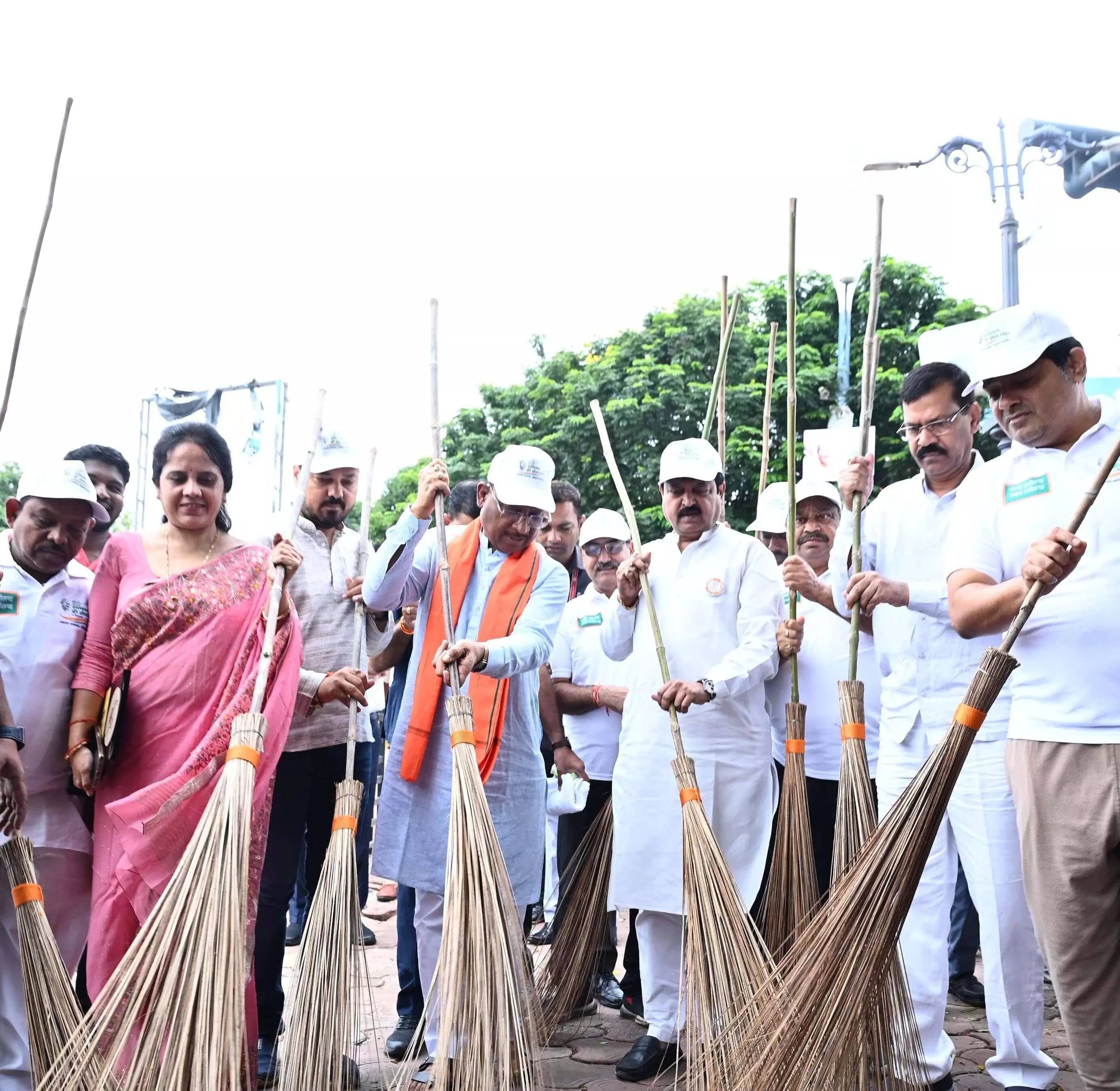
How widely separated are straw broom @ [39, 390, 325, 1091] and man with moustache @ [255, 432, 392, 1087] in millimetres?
621

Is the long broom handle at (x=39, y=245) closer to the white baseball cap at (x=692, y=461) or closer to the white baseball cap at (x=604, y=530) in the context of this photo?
the white baseball cap at (x=692, y=461)

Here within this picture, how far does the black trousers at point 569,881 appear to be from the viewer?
12.7 ft

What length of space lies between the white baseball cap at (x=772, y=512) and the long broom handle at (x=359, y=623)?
1.71 m

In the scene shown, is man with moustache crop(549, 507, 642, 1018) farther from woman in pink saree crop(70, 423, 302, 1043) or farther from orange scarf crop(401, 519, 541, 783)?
woman in pink saree crop(70, 423, 302, 1043)

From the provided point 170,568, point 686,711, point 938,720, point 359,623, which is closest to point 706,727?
point 686,711

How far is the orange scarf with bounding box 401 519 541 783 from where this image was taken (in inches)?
127

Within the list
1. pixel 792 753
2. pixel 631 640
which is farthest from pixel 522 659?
pixel 792 753

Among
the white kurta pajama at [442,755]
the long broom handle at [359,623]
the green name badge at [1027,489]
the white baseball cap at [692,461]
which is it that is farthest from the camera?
the white baseball cap at [692,461]

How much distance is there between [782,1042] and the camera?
90.9 inches

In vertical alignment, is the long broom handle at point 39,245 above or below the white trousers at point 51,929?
above

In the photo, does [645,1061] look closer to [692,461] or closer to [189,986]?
[189,986]

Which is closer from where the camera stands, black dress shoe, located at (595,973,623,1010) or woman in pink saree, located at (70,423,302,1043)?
woman in pink saree, located at (70,423,302,1043)

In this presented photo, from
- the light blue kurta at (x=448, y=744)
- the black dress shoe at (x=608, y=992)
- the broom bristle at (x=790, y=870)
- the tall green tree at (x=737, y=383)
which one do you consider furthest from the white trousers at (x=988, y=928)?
the tall green tree at (x=737, y=383)

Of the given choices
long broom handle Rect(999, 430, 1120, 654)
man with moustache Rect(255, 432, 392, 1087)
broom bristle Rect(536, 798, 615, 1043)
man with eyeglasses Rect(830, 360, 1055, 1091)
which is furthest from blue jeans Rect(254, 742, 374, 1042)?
long broom handle Rect(999, 430, 1120, 654)
